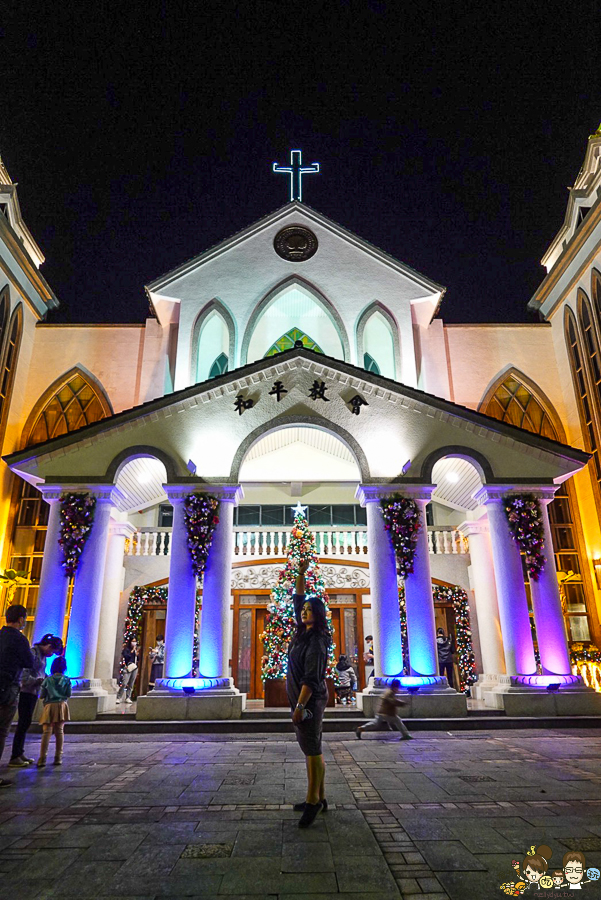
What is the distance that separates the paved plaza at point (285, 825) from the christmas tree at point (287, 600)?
6.67 m

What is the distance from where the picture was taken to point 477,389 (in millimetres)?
20641

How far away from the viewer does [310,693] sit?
16.8 ft

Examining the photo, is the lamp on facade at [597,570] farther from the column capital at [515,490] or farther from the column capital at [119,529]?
the column capital at [119,529]

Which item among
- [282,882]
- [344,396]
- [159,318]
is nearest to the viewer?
[282,882]

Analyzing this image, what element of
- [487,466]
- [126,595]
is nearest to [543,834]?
[487,466]

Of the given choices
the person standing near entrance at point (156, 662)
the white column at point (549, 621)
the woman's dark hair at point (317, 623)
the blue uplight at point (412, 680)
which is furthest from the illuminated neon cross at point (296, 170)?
the woman's dark hair at point (317, 623)

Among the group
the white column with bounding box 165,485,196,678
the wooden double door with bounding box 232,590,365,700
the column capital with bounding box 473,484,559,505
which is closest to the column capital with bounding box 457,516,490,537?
the column capital with bounding box 473,484,559,505

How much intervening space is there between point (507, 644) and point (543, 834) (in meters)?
9.02

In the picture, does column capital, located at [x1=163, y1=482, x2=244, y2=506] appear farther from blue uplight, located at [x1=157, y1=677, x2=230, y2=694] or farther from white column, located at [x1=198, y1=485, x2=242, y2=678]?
blue uplight, located at [x1=157, y1=677, x2=230, y2=694]

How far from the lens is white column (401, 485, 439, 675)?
12664 mm

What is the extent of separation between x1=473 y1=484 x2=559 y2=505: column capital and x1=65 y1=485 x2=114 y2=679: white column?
888 cm

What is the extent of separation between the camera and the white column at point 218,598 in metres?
12.6

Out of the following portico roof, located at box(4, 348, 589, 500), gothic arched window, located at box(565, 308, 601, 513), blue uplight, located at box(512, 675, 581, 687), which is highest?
gothic arched window, located at box(565, 308, 601, 513)

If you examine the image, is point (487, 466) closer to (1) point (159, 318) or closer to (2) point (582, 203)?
(2) point (582, 203)
